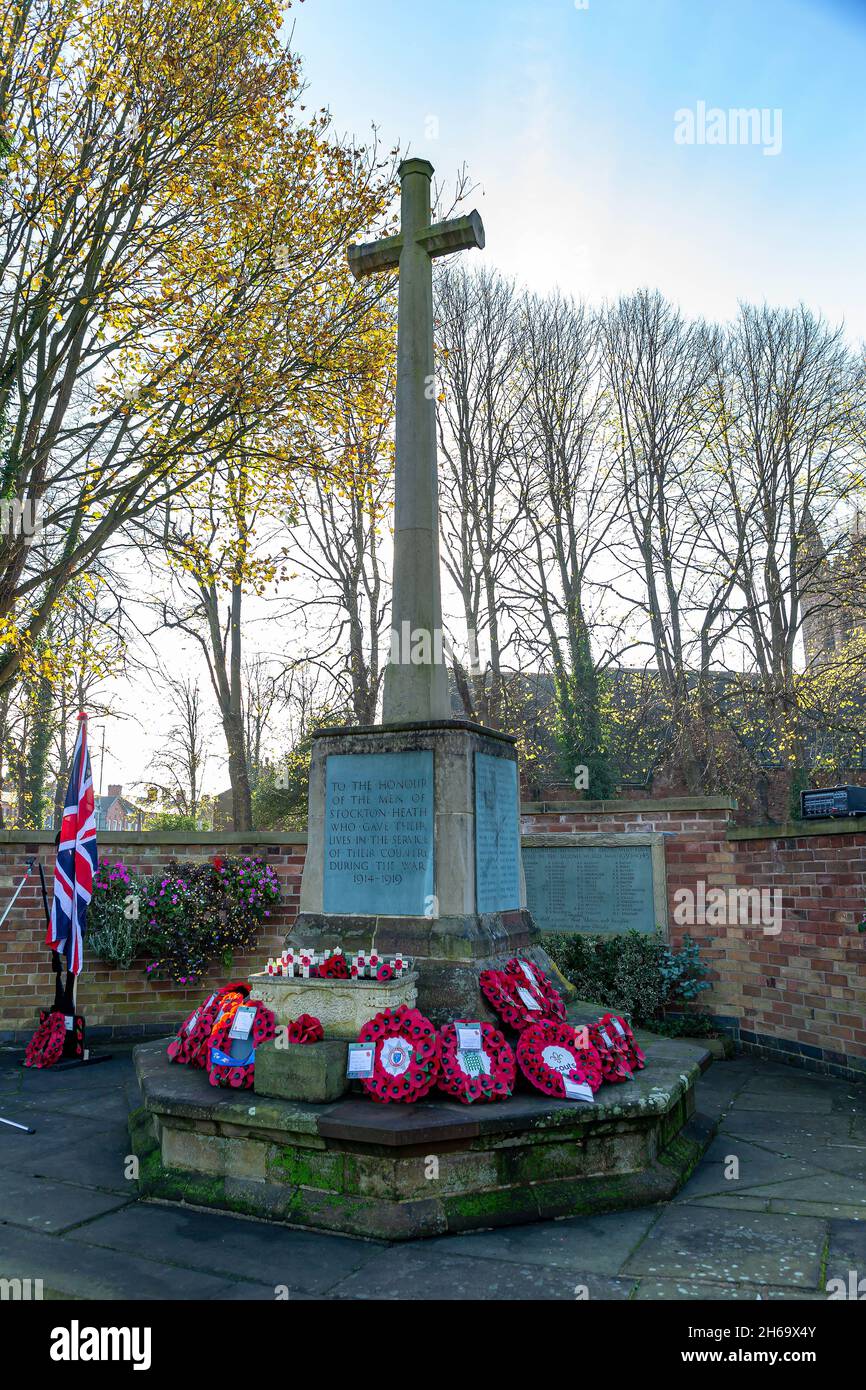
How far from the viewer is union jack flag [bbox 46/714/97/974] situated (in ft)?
21.9

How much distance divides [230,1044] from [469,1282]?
1830 mm

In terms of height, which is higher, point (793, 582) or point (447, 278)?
point (447, 278)

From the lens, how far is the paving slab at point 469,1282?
2.87 m

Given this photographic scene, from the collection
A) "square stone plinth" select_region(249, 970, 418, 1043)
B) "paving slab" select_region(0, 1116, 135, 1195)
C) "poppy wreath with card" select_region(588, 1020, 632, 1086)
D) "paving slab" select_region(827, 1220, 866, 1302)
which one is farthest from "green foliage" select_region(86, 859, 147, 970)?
"paving slab" select_region(827, 1220, 866, 1302)

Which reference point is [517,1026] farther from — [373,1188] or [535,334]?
[535,334]

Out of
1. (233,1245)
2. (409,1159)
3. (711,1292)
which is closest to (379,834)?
(409,1159)

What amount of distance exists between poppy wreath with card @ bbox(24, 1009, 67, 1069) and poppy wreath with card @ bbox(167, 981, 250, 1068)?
246 cm

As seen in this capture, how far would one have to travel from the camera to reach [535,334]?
16.8 meters

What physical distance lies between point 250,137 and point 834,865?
29.5 feet

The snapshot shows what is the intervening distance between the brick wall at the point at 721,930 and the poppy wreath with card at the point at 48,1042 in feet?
2.67

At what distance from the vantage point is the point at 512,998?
15.0 feet

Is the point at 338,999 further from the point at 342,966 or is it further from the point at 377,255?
the point at 377,255
